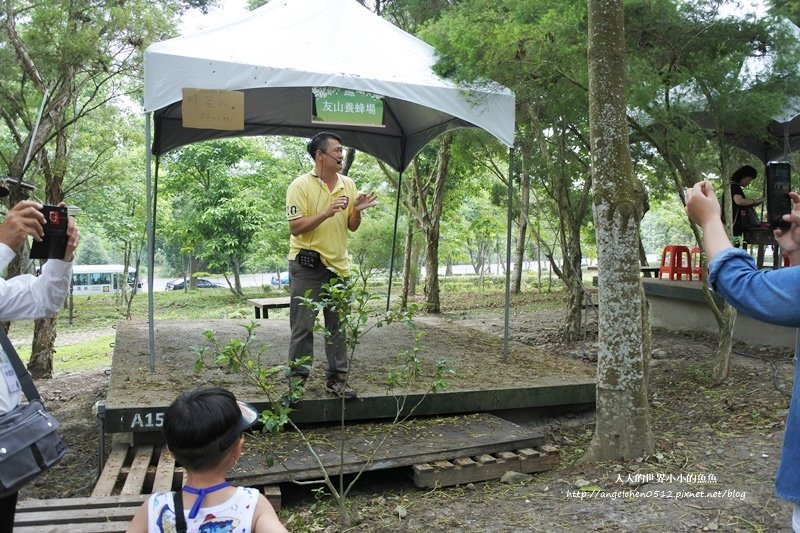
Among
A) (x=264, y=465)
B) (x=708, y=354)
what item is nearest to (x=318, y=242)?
(x=264, y=465)

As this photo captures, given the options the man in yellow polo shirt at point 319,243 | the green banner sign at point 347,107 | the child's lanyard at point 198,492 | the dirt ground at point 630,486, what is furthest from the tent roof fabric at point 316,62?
the child's lanyard at point 198,492

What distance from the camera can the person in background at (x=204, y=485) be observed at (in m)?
1.72

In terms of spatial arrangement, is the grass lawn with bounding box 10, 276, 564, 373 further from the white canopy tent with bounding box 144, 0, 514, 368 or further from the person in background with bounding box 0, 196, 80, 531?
the person in background with bounding box 0, 196, 80, 531

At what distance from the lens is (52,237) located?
2160mm

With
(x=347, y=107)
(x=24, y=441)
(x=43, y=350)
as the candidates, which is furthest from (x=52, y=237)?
(x=43, y=350)

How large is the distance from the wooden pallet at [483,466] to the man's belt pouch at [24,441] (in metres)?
2.29

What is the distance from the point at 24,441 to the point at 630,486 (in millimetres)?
3076

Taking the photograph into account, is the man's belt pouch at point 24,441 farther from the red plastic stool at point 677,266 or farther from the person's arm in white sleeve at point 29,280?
the red plastic stool at point 677,266

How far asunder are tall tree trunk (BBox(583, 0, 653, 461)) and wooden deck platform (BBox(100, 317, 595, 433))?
1086 millimetres

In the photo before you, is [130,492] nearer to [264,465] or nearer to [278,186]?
[264,465]

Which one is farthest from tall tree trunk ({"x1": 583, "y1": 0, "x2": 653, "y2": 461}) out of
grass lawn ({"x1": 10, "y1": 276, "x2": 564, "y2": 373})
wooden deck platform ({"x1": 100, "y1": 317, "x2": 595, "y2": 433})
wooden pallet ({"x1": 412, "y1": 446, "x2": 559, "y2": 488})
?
grass lawn ({"x1": 10, "y1": 276, "x2": 564, "y2": 373})

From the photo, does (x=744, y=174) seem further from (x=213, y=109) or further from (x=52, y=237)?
(x=52, y=237)

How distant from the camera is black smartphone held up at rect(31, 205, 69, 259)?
84.7 inches

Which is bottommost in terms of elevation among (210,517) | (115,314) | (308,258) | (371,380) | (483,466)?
(115,314)
